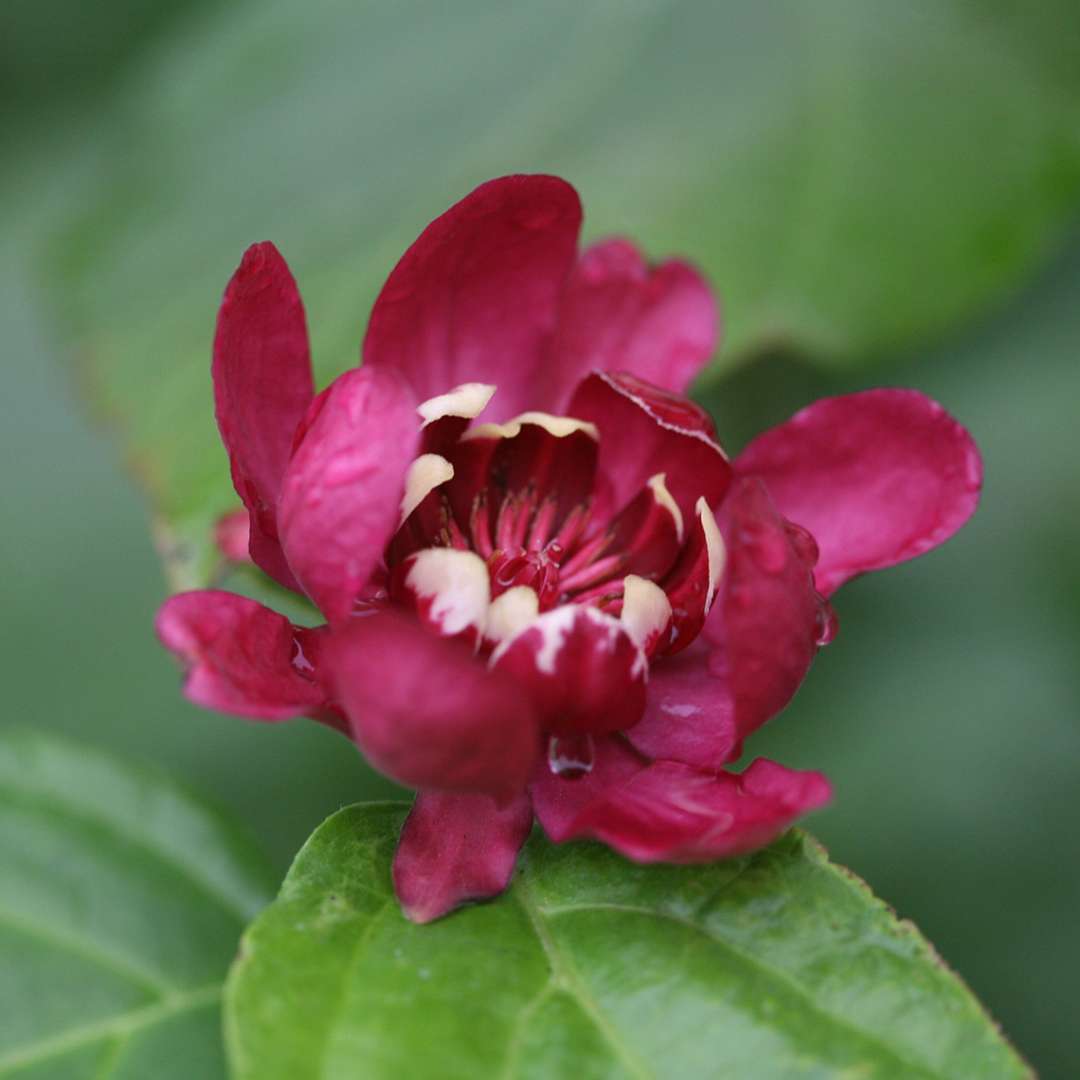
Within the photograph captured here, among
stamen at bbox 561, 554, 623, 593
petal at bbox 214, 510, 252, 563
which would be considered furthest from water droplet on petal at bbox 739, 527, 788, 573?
petal at bbox 214, 510, 252, 563

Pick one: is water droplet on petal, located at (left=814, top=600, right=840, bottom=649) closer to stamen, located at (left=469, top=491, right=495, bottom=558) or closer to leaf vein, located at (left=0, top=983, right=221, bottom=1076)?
stamen, located at (left=469, top=491, right=495, bottom=558)

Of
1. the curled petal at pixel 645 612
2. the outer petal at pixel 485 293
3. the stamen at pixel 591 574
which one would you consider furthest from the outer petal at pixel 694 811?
the outer petal at pixel 485 293

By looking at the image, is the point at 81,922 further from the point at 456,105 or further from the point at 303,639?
the point at 456,105

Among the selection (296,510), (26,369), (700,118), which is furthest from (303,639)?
(26,369)

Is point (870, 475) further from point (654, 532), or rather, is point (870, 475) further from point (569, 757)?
point (569, 757)

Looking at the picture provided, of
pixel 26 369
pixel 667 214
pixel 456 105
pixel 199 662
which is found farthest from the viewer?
pixel 26 369

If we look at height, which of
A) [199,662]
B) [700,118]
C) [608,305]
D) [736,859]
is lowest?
[736,859]
